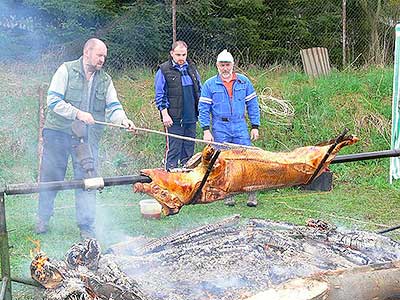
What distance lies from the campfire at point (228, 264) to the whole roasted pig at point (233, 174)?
46 centimetres

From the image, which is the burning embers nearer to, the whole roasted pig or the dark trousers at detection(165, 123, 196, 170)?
the whole roasted pig

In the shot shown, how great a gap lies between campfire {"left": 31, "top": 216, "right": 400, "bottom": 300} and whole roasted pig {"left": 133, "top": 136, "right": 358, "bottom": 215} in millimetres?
464

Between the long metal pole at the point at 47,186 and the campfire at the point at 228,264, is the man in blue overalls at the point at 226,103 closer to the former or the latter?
the campfire at the point at 228,264

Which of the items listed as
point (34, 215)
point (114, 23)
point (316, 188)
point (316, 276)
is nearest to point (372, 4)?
point (114, 23)

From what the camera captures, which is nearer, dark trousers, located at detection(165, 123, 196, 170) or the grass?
the grass

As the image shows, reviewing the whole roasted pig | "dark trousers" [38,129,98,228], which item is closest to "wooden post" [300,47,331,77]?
"dark trousers" [38,129,98,228]

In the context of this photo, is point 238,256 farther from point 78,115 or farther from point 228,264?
point 78,115

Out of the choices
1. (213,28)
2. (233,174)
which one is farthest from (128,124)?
(213,28)

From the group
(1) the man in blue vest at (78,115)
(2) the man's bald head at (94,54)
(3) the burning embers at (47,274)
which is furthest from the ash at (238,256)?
(2) the man's bald head at (94,54)

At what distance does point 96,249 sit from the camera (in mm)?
A: 3365

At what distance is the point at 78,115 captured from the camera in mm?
5207

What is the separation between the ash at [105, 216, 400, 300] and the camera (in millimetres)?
3414

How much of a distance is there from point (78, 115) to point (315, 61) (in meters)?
7.55

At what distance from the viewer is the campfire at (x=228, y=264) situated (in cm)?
303
